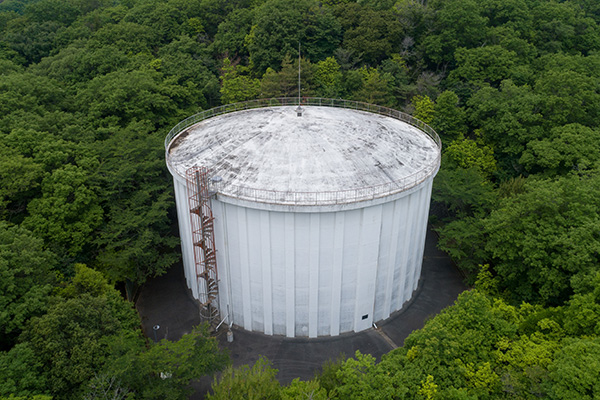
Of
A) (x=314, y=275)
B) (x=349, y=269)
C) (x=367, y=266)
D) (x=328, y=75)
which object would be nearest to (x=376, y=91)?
(x=328, y=75)

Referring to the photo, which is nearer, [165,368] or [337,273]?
[165,368]

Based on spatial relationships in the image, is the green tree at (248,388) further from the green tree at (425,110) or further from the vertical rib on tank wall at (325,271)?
the green tree at (425,110)

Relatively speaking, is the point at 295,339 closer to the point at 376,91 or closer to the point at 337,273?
the point at 337,273

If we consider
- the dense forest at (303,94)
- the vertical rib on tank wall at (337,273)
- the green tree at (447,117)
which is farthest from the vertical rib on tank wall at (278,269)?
the green tree at (447,117)

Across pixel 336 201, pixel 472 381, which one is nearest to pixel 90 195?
pixel 336 201

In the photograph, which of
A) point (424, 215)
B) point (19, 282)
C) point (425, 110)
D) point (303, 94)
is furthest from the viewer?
point (303, 94)

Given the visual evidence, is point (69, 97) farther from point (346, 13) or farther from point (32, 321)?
point (346, 13)
